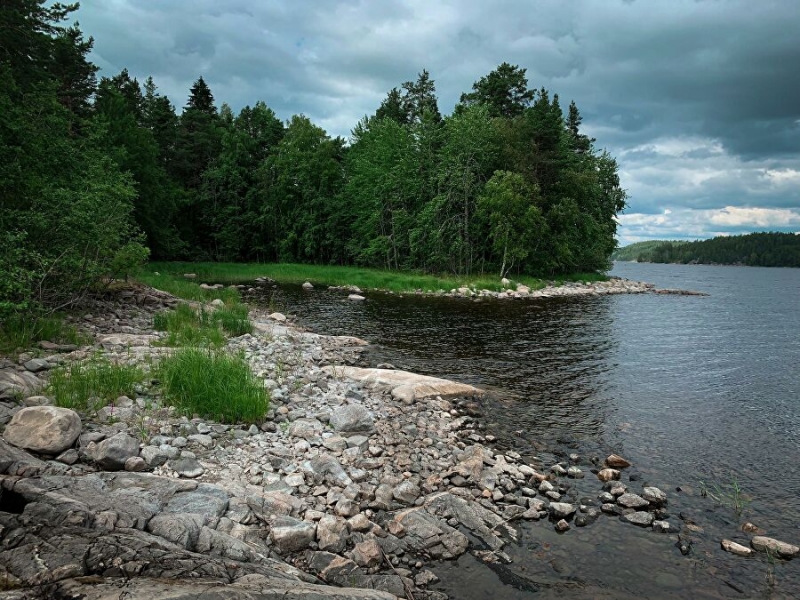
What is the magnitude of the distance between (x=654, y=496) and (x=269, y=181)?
64.1m

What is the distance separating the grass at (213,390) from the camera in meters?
8.14

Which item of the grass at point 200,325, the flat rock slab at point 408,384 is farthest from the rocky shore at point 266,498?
the grass at point 200,325

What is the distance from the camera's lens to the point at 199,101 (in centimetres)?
6850

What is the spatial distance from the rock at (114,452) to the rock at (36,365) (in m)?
4.35

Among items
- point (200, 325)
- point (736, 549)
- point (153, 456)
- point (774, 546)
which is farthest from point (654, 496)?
point (200, 325)

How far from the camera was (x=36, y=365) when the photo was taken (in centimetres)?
916

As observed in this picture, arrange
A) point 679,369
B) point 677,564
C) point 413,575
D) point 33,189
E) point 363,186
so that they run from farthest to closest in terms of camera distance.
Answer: point 363,186
point 679,369
point 33,189
point 677,564
point 413,575

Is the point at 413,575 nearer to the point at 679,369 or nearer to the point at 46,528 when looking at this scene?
the point at 46,528

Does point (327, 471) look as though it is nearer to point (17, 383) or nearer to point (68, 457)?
point (68, 457)

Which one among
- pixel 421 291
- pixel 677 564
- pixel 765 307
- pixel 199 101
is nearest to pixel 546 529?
pixel 677 564

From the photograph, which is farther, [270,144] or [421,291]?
[270,144]

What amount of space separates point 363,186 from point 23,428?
52.2 metres

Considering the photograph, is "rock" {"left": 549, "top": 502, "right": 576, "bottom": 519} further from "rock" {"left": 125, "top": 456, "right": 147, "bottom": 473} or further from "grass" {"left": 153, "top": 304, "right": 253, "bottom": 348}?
"grass" {"left": 153, "top": 304, "right": 253, "bottom": 348}

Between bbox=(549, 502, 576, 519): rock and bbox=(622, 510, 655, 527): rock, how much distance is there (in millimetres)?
783
